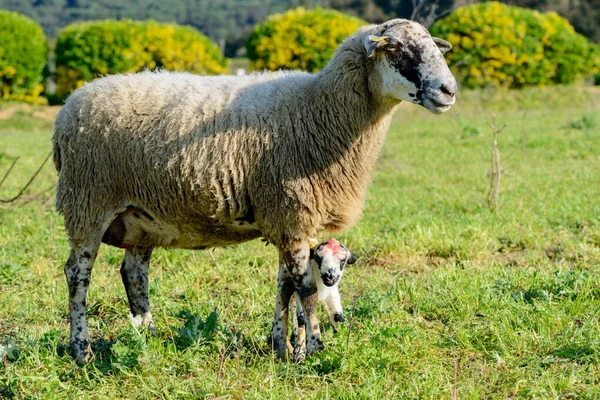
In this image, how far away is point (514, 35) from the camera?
774 inches

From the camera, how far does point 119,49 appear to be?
65.7 ft

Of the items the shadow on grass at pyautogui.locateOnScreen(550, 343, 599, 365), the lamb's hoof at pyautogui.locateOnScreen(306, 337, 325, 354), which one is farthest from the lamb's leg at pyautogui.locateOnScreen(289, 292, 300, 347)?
the shadow on grass at pyautogui.locateOnScreen(550, 343, 599, 365)

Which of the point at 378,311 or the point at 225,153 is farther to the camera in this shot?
the point at 378,311

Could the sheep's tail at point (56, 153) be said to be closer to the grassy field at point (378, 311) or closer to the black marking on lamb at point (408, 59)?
the grassy field at point (378, 311)

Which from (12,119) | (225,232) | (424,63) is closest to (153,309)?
(225,232)

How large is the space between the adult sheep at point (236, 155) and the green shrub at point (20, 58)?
716 inches

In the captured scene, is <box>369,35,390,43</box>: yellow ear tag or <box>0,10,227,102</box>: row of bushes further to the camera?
<box>0,10,227,102</box>: row of bushes

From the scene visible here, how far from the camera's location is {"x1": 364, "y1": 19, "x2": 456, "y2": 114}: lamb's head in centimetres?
362

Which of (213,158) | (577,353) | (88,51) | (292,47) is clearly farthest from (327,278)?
(88,51)

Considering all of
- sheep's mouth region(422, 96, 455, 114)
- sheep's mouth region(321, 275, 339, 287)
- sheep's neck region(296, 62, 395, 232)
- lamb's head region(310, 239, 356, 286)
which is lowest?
sheep's mouth region(321, 275, 339, 287)

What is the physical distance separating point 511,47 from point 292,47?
649 cm

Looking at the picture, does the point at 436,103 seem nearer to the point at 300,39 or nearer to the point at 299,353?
the point at 299,353

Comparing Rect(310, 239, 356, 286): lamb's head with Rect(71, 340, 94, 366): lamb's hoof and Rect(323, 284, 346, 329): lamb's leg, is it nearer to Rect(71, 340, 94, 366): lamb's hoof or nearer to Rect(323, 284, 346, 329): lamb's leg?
Rect(323, 284, 346, 329): lamb's leg

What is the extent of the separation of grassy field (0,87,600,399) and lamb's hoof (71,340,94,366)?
58mm
